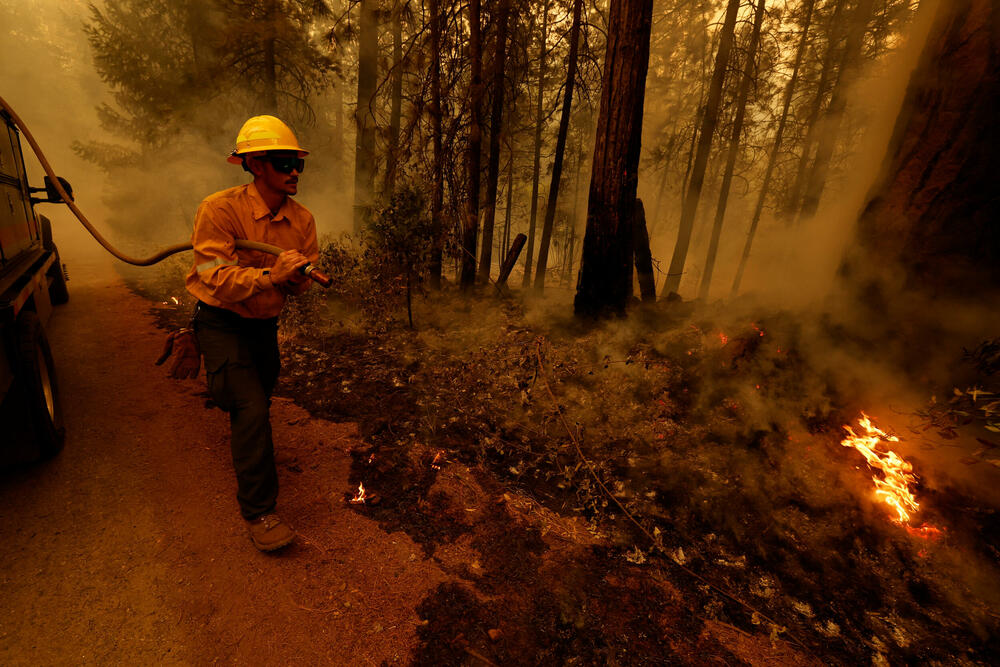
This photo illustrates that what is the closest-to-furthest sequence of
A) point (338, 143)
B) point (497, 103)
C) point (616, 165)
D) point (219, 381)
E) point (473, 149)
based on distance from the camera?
1. point (219, 381)
2. point (616, 165)
3. point (473, 149)
4. point (497, 103)
5. point (338, 143)

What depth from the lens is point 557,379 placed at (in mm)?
5699

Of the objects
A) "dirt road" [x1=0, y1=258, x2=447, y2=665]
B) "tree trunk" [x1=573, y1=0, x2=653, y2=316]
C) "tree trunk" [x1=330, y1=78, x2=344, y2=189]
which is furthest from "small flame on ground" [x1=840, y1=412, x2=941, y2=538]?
"tree trunk" [x1=330, y1=78, x2=344, y2=189]

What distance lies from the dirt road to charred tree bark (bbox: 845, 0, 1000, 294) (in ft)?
20.0

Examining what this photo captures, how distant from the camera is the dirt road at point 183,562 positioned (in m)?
2.39

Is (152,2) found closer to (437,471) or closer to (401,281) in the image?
(401,281)

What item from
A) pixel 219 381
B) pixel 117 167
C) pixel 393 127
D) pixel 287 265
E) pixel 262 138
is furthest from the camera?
pixel 117 167

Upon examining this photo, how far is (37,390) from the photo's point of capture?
3.47m

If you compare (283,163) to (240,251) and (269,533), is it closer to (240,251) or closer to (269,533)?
(240,251)

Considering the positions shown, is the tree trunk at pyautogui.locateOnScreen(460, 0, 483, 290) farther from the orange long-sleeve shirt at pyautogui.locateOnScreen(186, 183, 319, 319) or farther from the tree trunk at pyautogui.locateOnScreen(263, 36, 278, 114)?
the tree trunk at pyautogui.locateOnScreen(263, 36, 278, 114)

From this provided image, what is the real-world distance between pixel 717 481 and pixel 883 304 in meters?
3.19

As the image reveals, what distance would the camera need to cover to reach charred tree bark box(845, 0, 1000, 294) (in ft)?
14.1

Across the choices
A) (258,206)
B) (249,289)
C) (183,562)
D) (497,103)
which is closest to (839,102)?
(497,103)

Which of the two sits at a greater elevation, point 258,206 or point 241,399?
point 258,206

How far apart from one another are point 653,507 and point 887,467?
6.80 feet
